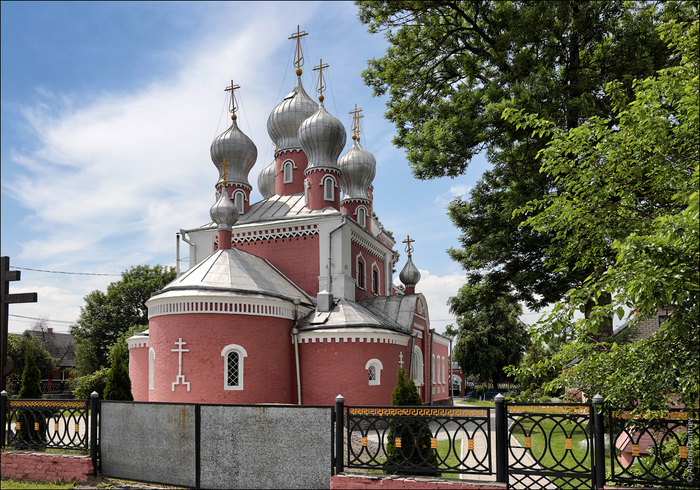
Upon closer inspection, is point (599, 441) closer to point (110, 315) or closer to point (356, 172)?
point (356, 172)

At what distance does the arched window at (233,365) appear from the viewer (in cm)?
1577

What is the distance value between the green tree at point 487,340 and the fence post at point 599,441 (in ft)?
102

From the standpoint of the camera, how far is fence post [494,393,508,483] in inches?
276

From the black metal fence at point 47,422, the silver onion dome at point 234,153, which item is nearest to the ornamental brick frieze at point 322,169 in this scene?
the silver onion dome at point 234,153

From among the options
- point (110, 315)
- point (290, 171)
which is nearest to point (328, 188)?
point (290, 171)

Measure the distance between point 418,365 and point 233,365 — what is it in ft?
27.0

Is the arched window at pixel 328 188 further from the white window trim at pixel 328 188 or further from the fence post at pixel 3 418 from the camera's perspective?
the fence post at pixel 3 418

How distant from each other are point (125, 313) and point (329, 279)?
2196 cm

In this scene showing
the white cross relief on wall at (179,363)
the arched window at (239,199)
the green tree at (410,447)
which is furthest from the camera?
the arched window at (239,199)

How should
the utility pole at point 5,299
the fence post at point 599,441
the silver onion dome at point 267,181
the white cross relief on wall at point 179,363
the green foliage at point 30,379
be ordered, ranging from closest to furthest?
the fence post at point 599,441 → the utility pole at point 5,299 → the green foliage at point 30,379 → the white cross relief on wall at point 179,363 → the silver onion dome at point 267,181

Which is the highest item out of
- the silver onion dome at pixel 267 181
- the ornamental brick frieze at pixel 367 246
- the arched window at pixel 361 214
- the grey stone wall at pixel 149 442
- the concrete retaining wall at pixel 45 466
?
the silver onion dome at pixel 267 181

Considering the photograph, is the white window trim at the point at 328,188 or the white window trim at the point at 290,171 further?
the white window trim at the point at 290,171

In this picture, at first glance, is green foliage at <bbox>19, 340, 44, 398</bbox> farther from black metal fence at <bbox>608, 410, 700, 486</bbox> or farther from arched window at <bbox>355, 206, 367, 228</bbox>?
arched window at <bbox>355, 206, 367, 228</bbox>

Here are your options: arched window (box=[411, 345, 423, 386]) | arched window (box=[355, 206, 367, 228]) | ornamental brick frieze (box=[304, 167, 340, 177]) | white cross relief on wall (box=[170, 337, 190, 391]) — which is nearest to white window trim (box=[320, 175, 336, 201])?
ornamental brick frieze (box=[304, 167, 340, 177])
